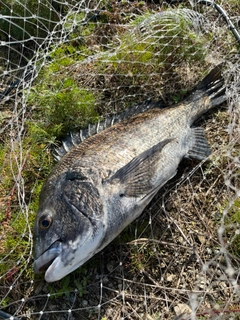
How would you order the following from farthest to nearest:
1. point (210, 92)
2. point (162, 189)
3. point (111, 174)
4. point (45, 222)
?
point (210, 92) → point (162, 189) → point (111, 174) → point (45, 222)

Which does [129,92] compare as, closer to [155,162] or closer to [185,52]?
[185,52]

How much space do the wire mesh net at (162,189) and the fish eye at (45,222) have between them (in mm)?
582

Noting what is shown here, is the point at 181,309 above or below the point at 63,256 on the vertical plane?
below

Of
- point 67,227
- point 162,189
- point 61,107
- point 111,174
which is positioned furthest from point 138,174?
point 61,107

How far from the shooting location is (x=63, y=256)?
312cm

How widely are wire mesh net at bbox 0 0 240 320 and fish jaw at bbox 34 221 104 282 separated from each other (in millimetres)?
554

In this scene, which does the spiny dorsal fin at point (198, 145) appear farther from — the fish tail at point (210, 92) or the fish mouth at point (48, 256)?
the fish mouth at point (48, 256)

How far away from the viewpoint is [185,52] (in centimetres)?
458

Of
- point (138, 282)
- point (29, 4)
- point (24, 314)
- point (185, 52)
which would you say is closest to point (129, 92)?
point (185, 52)

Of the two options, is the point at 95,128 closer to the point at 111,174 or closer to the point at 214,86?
the point at 111,174

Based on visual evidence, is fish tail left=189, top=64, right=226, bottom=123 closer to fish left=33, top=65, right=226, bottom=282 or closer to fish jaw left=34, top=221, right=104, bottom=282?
fish left=33, top=65, right=226, bottom=282

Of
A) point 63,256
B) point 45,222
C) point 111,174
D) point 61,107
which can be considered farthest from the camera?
point 61,107

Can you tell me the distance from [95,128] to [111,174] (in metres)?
0.82

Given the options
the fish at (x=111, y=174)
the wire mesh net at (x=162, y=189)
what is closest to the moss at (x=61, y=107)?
the wire mesh net at (x=162, y=189)
